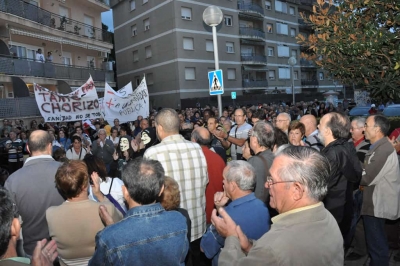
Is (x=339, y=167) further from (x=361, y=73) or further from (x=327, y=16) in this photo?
(x=327, y=16)

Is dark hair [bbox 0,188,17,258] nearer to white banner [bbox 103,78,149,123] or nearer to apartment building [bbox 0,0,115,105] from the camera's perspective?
white banner [bbox 103,78,149,123]

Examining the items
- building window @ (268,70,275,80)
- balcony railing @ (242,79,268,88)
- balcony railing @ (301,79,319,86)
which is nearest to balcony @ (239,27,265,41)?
building window @ (268,70,275,80)

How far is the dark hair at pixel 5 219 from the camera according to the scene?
1590 mm

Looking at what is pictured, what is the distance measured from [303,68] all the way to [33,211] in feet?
147

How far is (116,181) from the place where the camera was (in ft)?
12.2

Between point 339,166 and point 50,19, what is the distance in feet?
66.0

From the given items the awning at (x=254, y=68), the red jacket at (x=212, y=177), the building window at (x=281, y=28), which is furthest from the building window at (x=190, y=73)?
the red jacket at (x=212, y=177)

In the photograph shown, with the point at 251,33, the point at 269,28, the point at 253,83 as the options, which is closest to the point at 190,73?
the point at 253,83

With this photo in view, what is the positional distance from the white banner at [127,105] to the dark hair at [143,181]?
1122cm

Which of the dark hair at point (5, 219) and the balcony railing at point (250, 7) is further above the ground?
the balcony railing at point (250, 7)

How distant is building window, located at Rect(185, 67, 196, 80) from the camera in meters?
31.3

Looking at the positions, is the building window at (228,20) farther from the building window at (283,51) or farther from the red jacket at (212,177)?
the red jacket at (212,177)

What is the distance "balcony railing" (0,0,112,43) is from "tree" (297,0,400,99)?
15642 mm

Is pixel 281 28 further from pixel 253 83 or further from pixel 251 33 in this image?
pixel 253 83
